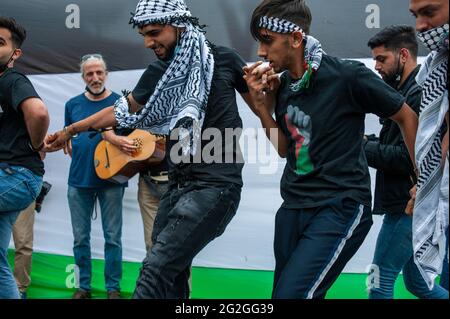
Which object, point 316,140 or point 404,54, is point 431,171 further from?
point 404,54

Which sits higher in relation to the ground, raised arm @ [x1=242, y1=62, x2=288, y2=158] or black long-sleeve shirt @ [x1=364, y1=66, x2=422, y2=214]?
raised arm @ [x1=242, y1=62, x2=288, y2=158]

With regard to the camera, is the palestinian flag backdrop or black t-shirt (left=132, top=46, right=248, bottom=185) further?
the palestinian flag backdrop

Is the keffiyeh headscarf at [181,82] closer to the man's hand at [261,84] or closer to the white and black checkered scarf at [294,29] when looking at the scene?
the man's hand at [261,84]

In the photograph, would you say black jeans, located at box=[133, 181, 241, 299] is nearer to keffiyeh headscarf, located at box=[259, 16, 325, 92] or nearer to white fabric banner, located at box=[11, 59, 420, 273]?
keffiyeh headscarf, located at box=[259, 16, 325, 92]

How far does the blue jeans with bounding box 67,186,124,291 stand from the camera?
674 centimetres

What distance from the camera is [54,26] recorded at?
23.1 ft

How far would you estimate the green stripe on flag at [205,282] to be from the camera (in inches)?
261

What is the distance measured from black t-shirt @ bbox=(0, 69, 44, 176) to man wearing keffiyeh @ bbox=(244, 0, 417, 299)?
1620 mm

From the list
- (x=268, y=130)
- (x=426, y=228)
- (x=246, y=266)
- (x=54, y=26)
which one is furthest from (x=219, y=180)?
(x=54, y=26)

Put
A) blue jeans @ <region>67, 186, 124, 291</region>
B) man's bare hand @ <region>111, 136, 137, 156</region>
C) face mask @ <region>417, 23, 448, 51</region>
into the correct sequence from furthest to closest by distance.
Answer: blue jeans @ <region>67, 186, 124, 291</region>, man's bare hand @ <region>111, 136, 137, 156</region>, face mask @ <region>417, 23, 448, 51</region>

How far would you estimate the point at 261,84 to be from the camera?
3.93m

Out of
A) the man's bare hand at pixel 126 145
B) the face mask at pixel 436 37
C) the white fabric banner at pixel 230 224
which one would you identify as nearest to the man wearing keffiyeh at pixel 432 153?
the face mask at pixel 436 37

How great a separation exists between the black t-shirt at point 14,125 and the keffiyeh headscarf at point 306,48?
1.68 metres

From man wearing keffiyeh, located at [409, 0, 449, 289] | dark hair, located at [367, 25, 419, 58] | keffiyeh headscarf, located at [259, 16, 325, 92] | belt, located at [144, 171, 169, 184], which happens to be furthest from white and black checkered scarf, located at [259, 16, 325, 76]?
belt, located at [144, 171, 169, 184]
